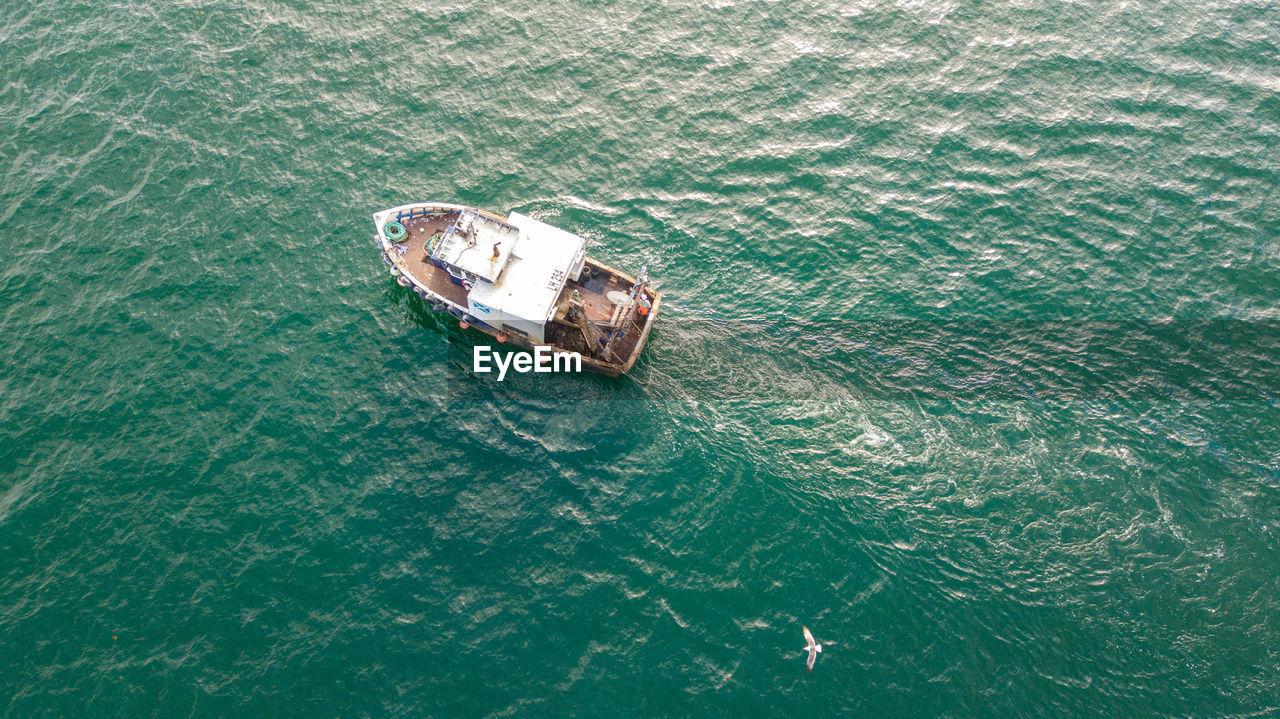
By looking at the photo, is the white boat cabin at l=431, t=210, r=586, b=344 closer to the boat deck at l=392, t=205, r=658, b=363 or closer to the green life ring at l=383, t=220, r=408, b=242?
the boat deck at l=392, t=205, r=658, b=363

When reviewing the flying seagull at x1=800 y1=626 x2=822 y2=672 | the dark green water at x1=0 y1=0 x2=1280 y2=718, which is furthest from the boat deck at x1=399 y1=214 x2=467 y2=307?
the flying seagull at x1=800 y1=626 x2=822 y2=672

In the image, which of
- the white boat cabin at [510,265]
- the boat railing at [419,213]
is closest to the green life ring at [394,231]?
the boat railing at [419,213]

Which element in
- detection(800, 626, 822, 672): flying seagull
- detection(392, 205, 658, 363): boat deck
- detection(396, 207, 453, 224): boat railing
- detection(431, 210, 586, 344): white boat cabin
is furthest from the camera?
detection(396, 207, 453, 224): boat railing

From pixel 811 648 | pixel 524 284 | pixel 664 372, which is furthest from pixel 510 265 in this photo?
pixel 811 648

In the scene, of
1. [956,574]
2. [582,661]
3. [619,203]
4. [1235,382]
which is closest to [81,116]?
[619,203]

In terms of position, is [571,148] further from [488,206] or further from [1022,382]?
[1022,382]

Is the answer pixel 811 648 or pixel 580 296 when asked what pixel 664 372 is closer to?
pixel 580 296
